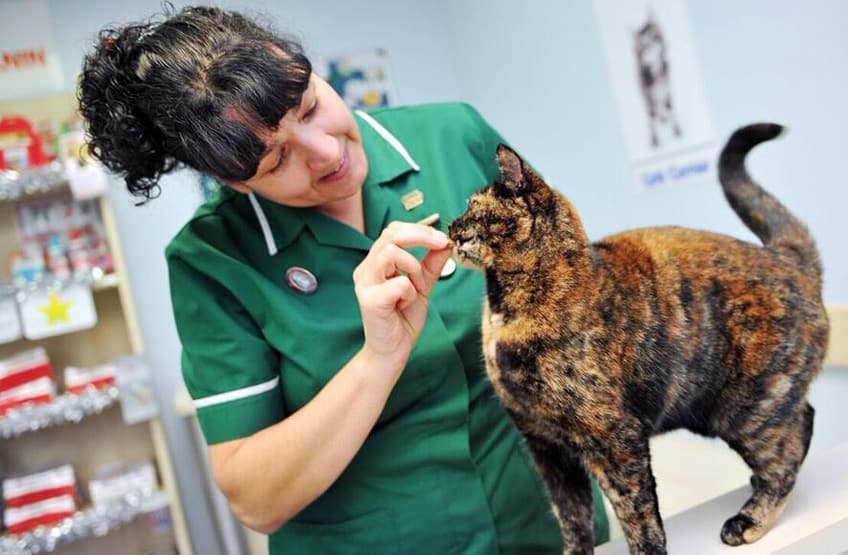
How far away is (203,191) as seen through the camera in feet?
8.60

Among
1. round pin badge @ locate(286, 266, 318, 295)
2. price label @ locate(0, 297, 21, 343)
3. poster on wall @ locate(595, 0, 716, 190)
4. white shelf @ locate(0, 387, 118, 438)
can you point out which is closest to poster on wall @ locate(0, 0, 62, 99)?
price label @ locate(0, 297, 21, 343)

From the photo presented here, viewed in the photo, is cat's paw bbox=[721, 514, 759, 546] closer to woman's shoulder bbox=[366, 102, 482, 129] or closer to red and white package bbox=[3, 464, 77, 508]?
woman's shoulder bbox=[366, 102, 482, 129]

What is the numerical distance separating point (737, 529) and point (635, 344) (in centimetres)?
21

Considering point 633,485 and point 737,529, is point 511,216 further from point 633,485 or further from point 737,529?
point 737,529

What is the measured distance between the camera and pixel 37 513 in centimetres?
214

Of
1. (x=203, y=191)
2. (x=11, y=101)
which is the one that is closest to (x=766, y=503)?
(x=203, y=191)

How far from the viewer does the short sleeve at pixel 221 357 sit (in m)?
0.81

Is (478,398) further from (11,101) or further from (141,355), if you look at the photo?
(11,101)

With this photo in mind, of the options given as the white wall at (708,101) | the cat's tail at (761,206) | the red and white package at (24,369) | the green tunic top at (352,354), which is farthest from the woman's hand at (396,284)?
the red and white package at (24,369)

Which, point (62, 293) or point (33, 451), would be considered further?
point (33, 451)

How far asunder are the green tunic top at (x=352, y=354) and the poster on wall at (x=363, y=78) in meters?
2.11

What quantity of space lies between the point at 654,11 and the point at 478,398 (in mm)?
1195

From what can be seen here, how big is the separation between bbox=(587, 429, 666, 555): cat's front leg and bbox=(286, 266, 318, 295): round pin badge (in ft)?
1.33

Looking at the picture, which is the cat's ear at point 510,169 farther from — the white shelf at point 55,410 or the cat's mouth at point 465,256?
the white shelf at point 55,410
